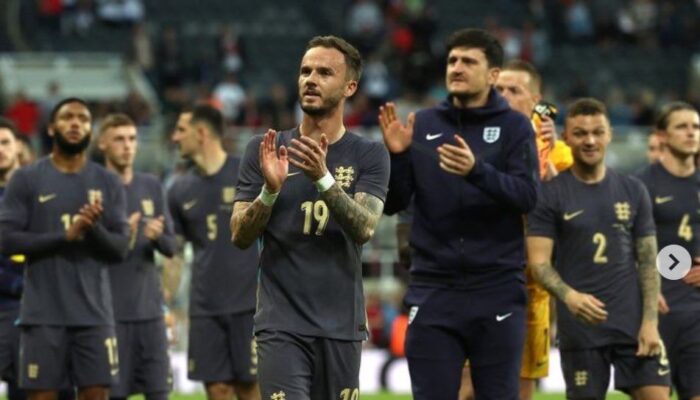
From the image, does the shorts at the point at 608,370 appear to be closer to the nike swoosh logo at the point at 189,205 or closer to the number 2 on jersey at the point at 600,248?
the number 2 on jersey at the point at 600,248

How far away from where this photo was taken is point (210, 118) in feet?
43.8

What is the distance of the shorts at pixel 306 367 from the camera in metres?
8.24

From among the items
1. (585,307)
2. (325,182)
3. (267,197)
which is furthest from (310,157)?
(585,307)

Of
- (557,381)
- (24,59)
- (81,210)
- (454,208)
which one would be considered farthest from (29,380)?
(24,59)

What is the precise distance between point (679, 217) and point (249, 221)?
4.76 m

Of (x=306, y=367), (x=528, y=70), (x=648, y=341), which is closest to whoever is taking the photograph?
(x=306, y=367)

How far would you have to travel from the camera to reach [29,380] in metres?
11.3

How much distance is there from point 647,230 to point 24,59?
778 inches

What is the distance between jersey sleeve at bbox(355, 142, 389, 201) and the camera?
8.50 m

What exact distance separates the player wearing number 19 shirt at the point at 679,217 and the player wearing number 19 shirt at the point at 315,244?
4016mm

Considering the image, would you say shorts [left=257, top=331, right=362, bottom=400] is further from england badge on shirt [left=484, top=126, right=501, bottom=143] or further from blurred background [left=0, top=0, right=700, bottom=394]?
blurred background [left=0, top=0, right=700, bottom=394]

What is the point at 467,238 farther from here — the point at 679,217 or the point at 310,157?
the point at 679,217

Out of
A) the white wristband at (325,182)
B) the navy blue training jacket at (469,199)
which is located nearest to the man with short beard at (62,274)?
the navy blue training jacket at (469,199)

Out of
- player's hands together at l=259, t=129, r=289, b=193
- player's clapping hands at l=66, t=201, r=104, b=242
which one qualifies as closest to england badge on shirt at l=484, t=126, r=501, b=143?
player's hands together at l=259, t=129, r=289, b=193
